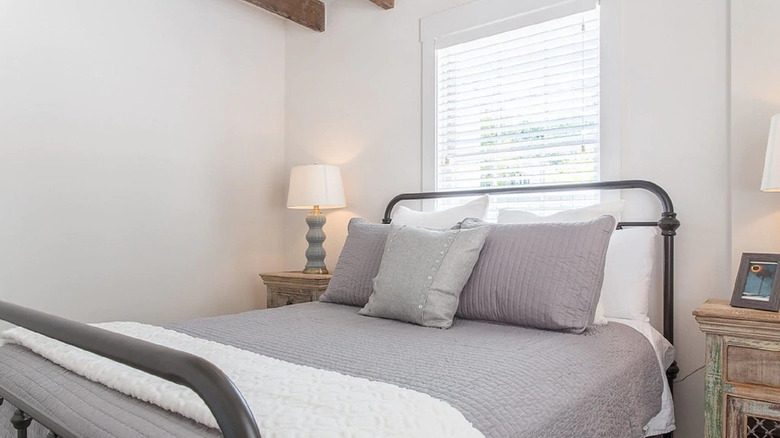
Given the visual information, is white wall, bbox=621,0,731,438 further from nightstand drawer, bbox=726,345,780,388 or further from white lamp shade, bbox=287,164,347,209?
white lamp shade, bbox=287,164,347,209

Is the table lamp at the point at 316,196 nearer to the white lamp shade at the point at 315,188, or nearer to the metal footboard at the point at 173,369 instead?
the white lamp shade at the point at 315,188

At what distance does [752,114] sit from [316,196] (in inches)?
85.2

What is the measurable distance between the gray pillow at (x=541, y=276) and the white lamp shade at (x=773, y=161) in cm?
49

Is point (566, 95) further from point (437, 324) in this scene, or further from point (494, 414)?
point (494, 414)

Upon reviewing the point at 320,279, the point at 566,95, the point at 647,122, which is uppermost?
the point at 566,95

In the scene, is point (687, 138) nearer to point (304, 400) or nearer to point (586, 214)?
point (586, 214)

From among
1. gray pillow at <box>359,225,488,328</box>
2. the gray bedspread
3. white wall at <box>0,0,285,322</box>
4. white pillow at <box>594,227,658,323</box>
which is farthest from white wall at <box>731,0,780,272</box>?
white wall at <box>0,0,285,322</box>

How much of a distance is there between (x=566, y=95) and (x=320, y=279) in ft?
5.26

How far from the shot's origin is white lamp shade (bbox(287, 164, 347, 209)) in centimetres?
312

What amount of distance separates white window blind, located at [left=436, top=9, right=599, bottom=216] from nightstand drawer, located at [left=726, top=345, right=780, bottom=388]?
965 millimetres

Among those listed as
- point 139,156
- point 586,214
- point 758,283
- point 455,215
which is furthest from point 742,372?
point 139,156

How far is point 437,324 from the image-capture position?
5.89ft

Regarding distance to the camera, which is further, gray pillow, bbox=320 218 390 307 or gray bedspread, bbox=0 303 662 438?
gray pillow, bbox=320 218 390 307

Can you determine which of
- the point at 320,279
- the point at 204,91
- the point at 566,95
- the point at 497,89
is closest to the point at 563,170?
the point at 566,95
